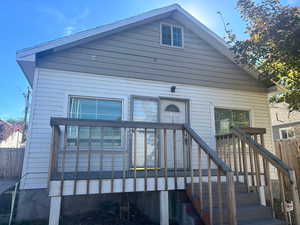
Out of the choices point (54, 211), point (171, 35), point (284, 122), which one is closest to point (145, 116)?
point (171, 35)

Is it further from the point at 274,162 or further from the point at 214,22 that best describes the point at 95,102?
the point at 214,22

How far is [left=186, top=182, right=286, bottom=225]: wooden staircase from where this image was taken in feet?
10.7

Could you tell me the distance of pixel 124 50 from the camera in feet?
19.1

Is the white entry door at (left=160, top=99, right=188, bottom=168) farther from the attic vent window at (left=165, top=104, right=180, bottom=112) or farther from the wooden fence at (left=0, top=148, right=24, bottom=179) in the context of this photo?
the wooden fence at (left=0, top=148, right=24, bottom=179)

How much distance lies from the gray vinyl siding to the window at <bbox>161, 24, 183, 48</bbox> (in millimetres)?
155

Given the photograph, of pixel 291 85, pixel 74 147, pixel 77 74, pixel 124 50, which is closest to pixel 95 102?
pixel 77 74

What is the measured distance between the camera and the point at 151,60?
6.05 metres

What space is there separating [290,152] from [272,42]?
4.30m

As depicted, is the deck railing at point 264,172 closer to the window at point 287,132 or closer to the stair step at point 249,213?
the stair step at point 249,213

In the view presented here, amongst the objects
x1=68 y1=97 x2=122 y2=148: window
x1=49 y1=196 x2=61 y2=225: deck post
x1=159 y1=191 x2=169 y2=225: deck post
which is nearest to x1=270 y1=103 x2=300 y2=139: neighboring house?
x1=68 y1=97 x2=122 y2=148: window

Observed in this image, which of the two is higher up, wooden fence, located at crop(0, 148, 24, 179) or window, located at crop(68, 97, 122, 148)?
window, located at crop(68, 97, 122, 148)

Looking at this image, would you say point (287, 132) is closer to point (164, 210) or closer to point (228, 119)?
point (228, 119)

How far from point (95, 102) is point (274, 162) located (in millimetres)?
4008

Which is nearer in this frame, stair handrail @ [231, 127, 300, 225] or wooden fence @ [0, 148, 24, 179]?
stair handrail @ [231, 127, 300, 225]
